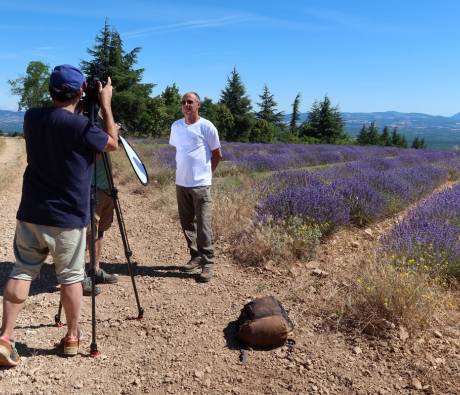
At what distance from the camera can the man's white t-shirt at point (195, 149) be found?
4.62 metres

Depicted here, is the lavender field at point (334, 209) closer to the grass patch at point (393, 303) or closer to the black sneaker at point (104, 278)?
the grass patch at point (393, 303)

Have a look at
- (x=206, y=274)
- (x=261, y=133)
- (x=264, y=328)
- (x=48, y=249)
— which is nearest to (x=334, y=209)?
(x=206, y=274)

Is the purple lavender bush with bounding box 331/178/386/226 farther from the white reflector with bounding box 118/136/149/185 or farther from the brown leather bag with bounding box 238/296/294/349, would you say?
the white reflector with bounding box 118/136/149/185

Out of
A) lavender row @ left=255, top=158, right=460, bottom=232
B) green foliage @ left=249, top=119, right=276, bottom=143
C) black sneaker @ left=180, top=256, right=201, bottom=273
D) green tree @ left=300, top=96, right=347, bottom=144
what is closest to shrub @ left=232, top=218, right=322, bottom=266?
lavender row @ left=255, top=158, right=460, bottom=232

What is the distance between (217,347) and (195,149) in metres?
2.09

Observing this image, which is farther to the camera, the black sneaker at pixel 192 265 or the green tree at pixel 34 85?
the green tree at pixel 34 85

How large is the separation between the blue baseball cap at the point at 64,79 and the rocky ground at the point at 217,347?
1832mm

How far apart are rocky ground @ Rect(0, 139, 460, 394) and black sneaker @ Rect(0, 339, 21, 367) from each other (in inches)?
2.4

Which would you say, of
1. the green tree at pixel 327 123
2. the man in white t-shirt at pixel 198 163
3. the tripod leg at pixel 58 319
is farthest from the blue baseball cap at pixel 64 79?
the green tree at pixel 327 123

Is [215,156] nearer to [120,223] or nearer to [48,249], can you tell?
[120,223]

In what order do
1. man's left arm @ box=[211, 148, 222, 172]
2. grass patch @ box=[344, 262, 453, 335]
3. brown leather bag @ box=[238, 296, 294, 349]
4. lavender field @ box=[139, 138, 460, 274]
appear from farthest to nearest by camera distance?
man's left arm @ box=[211, 148, 222, 172] < lavender field @ box=[139, 138, 460, 274] < grass patch @ box=[344, 262, 453, 335] < brown leather bag @ box=[238, 296, 294, 349]

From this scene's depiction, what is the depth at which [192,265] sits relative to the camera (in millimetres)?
4945

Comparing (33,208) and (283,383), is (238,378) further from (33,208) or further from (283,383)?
(33,208)

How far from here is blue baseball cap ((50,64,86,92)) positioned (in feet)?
9.00
